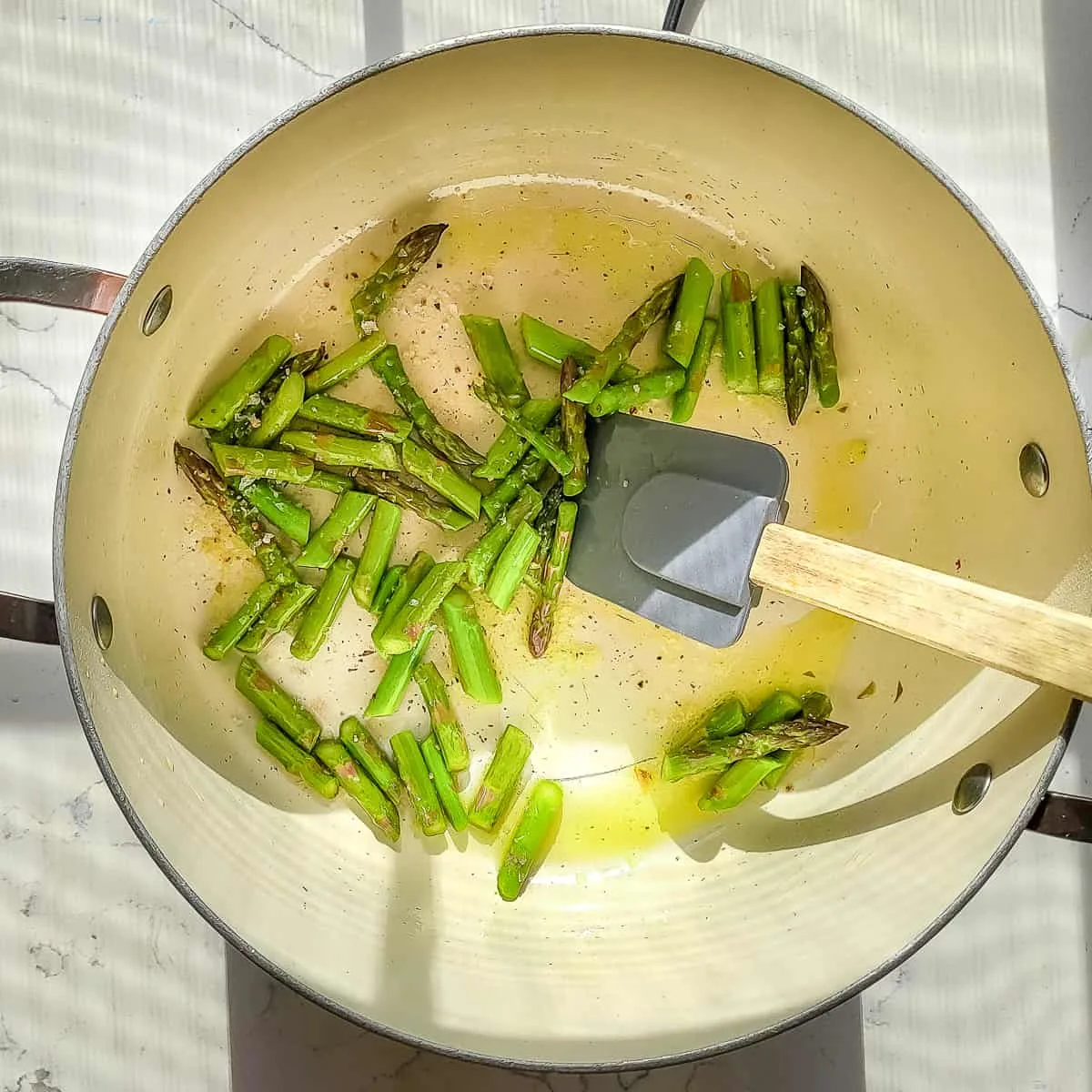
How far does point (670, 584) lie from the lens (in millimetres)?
1397

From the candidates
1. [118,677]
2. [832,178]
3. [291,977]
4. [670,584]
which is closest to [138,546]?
Result: [118,677]

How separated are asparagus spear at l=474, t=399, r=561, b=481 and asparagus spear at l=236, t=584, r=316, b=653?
12.6 inches

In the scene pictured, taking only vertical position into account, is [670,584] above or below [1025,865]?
above

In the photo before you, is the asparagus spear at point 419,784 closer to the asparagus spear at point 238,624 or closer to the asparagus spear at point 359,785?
the asparagus spear at point 359,785

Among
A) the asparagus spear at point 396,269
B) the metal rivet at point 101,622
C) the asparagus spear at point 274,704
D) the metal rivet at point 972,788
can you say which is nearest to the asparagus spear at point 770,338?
the asparagus spear at point 396,269

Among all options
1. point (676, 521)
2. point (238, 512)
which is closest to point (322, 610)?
point (238, 512)

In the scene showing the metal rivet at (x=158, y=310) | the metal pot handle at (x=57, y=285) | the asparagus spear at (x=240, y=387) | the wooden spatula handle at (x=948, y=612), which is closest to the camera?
the wooden spatula handle at (x=948, y=612)

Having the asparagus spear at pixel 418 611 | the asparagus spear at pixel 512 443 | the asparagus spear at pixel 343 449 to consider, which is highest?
the asparagus spear at pixel 512 443

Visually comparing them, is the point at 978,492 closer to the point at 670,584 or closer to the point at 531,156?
the point at 670,584

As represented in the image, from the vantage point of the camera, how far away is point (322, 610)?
1517mm

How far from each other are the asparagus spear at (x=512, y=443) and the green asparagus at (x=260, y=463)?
26cm

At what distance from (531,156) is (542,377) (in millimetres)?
322

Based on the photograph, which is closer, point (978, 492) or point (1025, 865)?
point (978, 492)

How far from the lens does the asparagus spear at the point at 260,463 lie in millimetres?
1452
